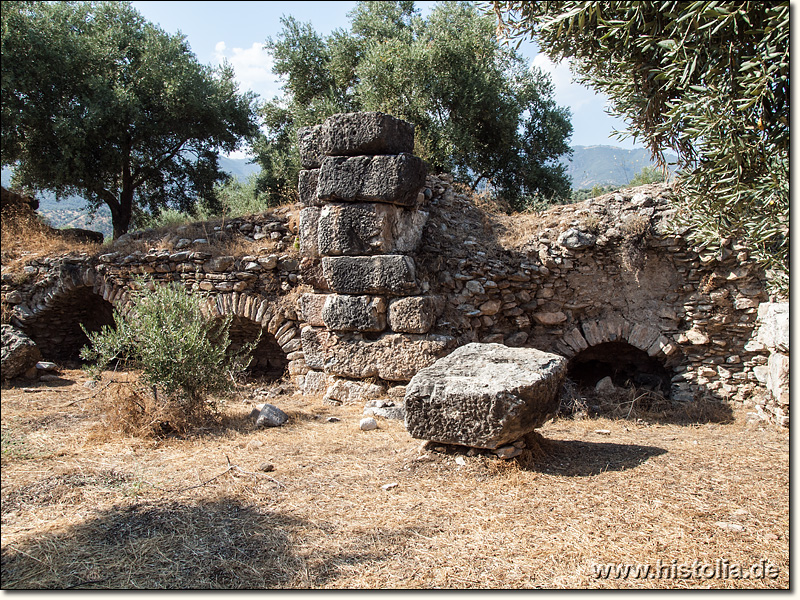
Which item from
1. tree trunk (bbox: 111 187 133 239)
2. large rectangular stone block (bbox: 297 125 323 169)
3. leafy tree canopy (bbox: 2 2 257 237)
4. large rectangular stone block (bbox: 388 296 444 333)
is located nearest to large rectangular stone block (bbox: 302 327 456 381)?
large rectangular stone block (bbox: 388 296 444 333)

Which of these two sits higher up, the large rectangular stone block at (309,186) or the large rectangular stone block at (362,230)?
the large rectangular stone block at (309,186)

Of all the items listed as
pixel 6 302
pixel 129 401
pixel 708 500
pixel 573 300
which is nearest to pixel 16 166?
pixel 6 302

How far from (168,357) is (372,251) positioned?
2710 millimetres

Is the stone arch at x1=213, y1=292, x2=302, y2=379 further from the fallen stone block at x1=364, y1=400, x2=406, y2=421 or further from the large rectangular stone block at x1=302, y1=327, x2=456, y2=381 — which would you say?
the fallen stone block at x1=364, y1=400, x2=406, y2=421

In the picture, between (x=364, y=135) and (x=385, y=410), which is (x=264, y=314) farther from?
(x=364, y=135)

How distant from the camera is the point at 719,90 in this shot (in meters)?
4.36

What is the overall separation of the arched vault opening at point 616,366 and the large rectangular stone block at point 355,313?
2.88 m

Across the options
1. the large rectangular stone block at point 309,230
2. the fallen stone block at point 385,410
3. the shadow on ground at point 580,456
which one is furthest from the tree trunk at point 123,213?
the shadow on ground at point 580,456

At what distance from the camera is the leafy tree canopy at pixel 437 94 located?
13.0m

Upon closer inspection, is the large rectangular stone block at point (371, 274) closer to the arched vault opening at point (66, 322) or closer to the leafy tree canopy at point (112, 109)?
the arched vault opening at point (66, 322)

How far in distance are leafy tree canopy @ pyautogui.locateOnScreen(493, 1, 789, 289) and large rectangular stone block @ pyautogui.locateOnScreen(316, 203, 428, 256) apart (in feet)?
9.02

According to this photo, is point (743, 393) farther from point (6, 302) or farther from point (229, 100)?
point (229, 100)

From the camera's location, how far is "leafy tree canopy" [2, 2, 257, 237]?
10734 mm

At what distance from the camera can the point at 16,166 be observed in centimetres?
1237
